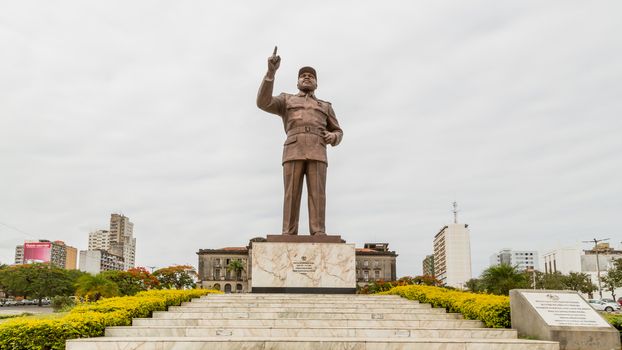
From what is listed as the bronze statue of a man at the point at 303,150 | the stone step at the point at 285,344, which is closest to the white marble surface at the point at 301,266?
the bronze statue of a man at the point at 303,150

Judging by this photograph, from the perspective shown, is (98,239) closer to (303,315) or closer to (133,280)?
(133,280)

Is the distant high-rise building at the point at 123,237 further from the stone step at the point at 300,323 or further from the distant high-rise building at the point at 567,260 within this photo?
the stone step at the point at 300,323

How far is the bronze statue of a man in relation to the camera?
43.0 feet

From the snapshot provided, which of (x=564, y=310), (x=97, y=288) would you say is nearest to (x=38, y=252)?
(x=97, y=288)

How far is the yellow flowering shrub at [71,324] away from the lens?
7.11 metres

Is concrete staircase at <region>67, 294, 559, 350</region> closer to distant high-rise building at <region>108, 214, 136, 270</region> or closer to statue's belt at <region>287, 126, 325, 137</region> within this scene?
statue's belt at <region>287, 126, 325, 137</region>

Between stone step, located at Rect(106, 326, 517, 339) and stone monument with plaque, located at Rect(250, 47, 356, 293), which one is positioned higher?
stone monument with plaque, located at Rect(250, 47, 356, 293)

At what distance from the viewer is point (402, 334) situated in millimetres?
8109

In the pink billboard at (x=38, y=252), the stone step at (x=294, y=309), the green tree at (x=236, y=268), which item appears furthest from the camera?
the green tree at (x=236, y=268)

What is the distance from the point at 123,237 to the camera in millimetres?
151500

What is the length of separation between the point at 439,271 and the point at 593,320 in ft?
386

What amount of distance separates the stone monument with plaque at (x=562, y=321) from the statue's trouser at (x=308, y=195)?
5.35 metres

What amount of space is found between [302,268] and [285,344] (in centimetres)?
565

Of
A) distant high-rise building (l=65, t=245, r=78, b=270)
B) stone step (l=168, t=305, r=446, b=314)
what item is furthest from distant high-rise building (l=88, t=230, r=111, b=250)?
stone step (l=168, t=305, r=446, b=314)
